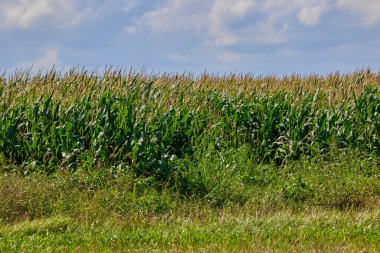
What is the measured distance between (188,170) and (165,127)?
4.83 ft

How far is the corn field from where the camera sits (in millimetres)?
11266

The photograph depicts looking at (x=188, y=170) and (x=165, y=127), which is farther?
(x=165, y=127)

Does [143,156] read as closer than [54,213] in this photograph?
No

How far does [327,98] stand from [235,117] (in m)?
3.41

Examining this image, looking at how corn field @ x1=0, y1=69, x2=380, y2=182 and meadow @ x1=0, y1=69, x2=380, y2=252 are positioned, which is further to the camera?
corn field @ x1=0, y1=69, x2=380, y2=182

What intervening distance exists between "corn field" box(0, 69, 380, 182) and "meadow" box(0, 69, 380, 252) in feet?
0.10

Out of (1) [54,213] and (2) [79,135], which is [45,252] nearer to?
(1) [54,213]

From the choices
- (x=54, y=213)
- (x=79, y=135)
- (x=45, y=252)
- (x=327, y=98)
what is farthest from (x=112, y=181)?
(x=327, y=98)

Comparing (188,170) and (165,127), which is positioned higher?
(165,127)

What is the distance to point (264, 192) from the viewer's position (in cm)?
1038

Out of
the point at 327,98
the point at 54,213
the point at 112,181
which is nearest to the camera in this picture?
the point at 54,213

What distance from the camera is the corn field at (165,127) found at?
11266mm

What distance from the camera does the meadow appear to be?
801cm

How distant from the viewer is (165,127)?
12125 mm
